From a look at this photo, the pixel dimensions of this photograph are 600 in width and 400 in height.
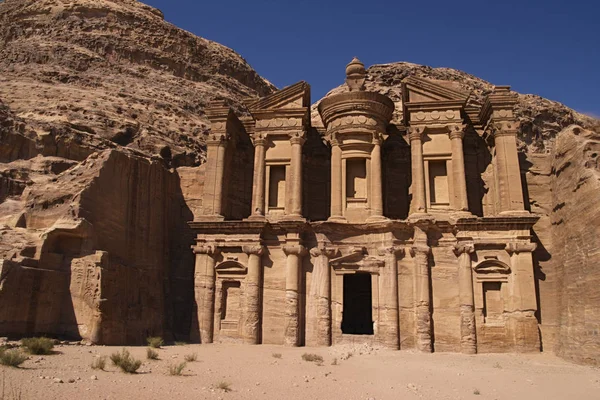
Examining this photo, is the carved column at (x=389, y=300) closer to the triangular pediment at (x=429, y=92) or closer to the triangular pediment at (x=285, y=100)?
the triangular pediment at (x=429, y=92)

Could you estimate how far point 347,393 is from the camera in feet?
39.0

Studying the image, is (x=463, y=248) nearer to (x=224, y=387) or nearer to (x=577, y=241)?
(x=577, y=241)

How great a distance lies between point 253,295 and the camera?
20531 mm

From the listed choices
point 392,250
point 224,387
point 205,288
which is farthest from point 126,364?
point 392,250

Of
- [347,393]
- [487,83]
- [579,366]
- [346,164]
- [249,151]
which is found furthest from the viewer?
[487,83]

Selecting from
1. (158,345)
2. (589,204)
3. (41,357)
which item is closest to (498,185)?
(589,204)

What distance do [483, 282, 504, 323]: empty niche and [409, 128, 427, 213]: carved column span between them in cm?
379

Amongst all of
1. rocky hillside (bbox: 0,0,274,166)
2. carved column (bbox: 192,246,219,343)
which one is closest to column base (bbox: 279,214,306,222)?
carved column (bbox: 192,246,219,343)

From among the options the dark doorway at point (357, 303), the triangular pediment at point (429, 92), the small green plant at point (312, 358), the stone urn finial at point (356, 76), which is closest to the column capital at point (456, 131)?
the triangular pediment at point (429, 92)

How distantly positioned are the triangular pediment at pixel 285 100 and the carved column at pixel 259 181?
1.40m

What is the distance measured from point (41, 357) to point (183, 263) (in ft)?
36.6

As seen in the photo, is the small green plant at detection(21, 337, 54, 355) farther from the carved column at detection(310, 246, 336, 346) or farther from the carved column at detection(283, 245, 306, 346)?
the carved column at detection(310, 246, 336, 346)

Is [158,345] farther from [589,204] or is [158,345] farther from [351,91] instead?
[589,204]

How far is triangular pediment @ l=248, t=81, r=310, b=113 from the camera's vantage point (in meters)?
23.4
